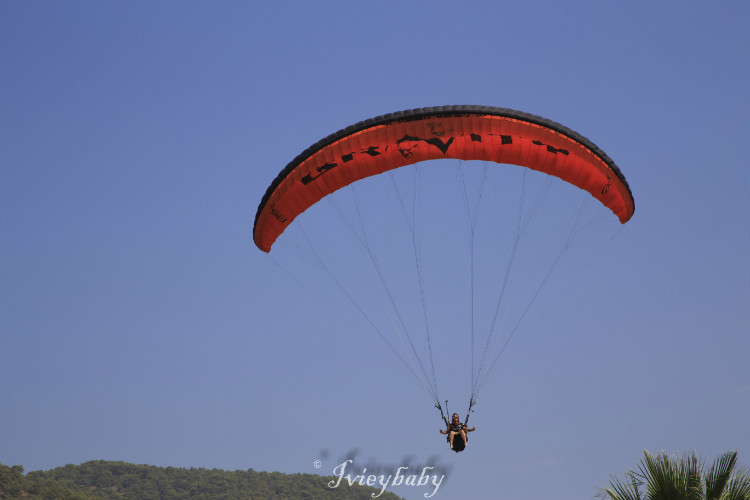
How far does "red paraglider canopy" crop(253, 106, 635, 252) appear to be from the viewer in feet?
69.9

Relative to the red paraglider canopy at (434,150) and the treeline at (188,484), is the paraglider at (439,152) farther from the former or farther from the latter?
the treeline at (188,484)

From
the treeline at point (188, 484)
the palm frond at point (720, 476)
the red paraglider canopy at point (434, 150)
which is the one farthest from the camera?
the treeline at point (188, 484)

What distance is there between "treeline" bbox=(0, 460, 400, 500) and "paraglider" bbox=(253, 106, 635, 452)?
282ft

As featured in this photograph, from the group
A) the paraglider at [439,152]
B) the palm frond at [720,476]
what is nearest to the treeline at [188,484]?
the paraglider at [439,152]

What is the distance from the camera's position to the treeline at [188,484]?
109000 millimetres

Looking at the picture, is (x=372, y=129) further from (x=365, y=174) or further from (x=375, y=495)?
(x=375, y=495)

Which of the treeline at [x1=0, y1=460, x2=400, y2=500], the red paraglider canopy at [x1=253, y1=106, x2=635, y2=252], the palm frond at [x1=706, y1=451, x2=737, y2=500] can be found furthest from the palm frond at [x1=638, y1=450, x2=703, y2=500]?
the treeline at [x1=0, y1=460, x2=400, y2=500]

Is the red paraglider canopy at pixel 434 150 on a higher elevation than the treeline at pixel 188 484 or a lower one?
lower

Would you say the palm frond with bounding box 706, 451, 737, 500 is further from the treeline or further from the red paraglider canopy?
the treeline

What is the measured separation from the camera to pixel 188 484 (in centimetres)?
11838

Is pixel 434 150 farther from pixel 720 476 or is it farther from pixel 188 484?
pixel 188 484

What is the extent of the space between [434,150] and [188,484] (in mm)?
105171

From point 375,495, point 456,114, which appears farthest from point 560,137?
point 375,495

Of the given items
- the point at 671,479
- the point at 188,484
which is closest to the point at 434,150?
the point at 671,479
